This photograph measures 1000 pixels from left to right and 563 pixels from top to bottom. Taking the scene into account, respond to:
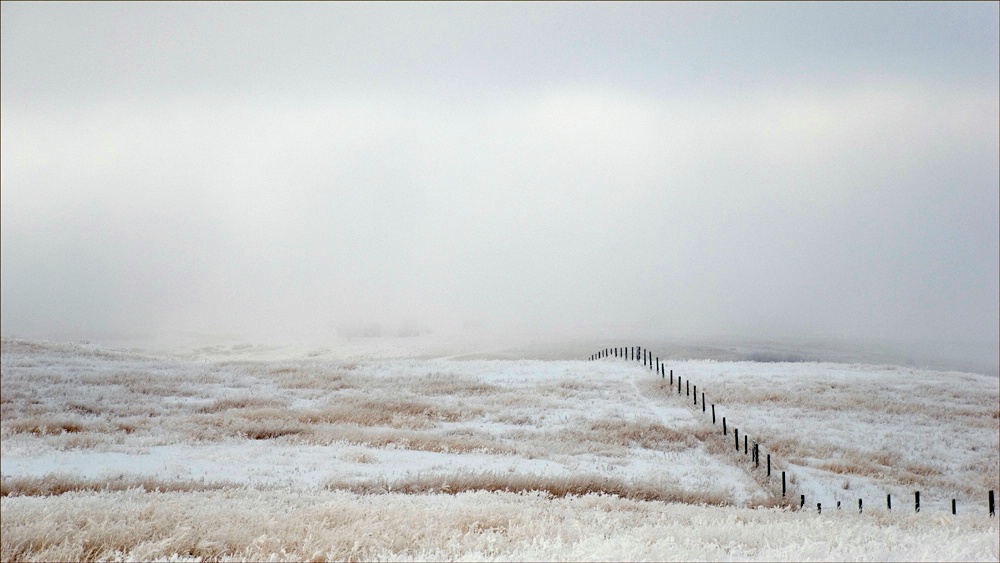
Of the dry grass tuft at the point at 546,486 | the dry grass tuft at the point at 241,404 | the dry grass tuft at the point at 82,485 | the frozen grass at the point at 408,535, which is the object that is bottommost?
the dry grass tuft at the point at 241,404

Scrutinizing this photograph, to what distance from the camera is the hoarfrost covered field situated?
7.27m

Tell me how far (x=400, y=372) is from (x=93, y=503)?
32.1 metres

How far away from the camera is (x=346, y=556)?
7.11m

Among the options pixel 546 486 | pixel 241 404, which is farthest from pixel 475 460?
pixel 241 404

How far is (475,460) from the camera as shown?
2030 centimetres

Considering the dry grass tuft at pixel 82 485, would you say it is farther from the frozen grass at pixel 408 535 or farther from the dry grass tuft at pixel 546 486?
the dry grass tuft at pixel 546 486

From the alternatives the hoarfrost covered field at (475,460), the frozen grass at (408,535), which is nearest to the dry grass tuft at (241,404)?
the hoarfrost covered field at (475,460)

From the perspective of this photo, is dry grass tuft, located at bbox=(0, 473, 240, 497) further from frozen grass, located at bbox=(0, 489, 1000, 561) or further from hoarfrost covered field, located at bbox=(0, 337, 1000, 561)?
frozen grass, located at bbox=(0, 489, 1000, 561)

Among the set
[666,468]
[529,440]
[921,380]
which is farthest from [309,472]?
[921,380]

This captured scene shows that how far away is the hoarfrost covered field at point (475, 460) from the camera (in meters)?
7.27

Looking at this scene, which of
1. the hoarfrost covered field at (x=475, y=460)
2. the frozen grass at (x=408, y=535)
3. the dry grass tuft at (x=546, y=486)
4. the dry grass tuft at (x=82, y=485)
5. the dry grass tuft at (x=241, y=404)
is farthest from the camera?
the dry grass tuft at (x=241, y=404)

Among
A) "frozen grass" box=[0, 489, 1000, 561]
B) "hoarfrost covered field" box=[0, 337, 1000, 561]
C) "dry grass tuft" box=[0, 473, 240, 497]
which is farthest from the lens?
"dry grass tuft" box=[0, 473, 240, 497]

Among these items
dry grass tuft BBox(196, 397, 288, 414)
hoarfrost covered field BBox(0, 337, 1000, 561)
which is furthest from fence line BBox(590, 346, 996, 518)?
dry grass tuft BBox(196, 397, 288, 414)

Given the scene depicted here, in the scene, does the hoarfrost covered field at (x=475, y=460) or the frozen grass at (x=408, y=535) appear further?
the hoarfrost covered field at (x=475, y=460)
